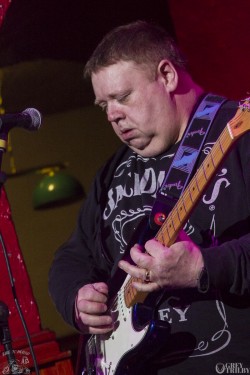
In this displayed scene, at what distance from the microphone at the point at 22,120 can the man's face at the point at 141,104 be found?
0.39 meters

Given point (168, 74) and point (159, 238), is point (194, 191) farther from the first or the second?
point (168, 74)

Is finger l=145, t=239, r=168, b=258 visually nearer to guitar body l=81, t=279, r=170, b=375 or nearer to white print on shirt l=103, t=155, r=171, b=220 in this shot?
guitar body l=81, t=279, r=170, b=375

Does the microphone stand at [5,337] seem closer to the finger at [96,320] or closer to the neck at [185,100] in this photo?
the finger at [96,320]

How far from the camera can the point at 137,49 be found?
6.68ft

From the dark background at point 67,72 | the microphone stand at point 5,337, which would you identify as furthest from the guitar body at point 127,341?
the dark background at point 67,72

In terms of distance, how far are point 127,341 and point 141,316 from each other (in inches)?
4.0

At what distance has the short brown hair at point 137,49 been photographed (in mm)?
2029

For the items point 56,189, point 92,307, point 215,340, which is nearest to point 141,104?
point 92,307

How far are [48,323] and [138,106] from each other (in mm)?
5465

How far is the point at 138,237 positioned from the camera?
76.0 inches

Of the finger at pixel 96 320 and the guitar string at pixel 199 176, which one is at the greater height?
the guitar string at pixel 199 176

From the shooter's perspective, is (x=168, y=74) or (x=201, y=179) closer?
(x=201, y=179)

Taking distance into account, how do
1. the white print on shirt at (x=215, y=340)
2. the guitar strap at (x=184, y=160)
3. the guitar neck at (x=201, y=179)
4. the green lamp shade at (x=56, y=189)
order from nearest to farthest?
1. the guitar neck at (x=201, y=179)
2. the white print on shirt at (x=215, y=340)
3. the guitar strap at (x=184, y=160)
4. the green lamp shade at (x=56, y=189)

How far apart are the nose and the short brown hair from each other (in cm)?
13
